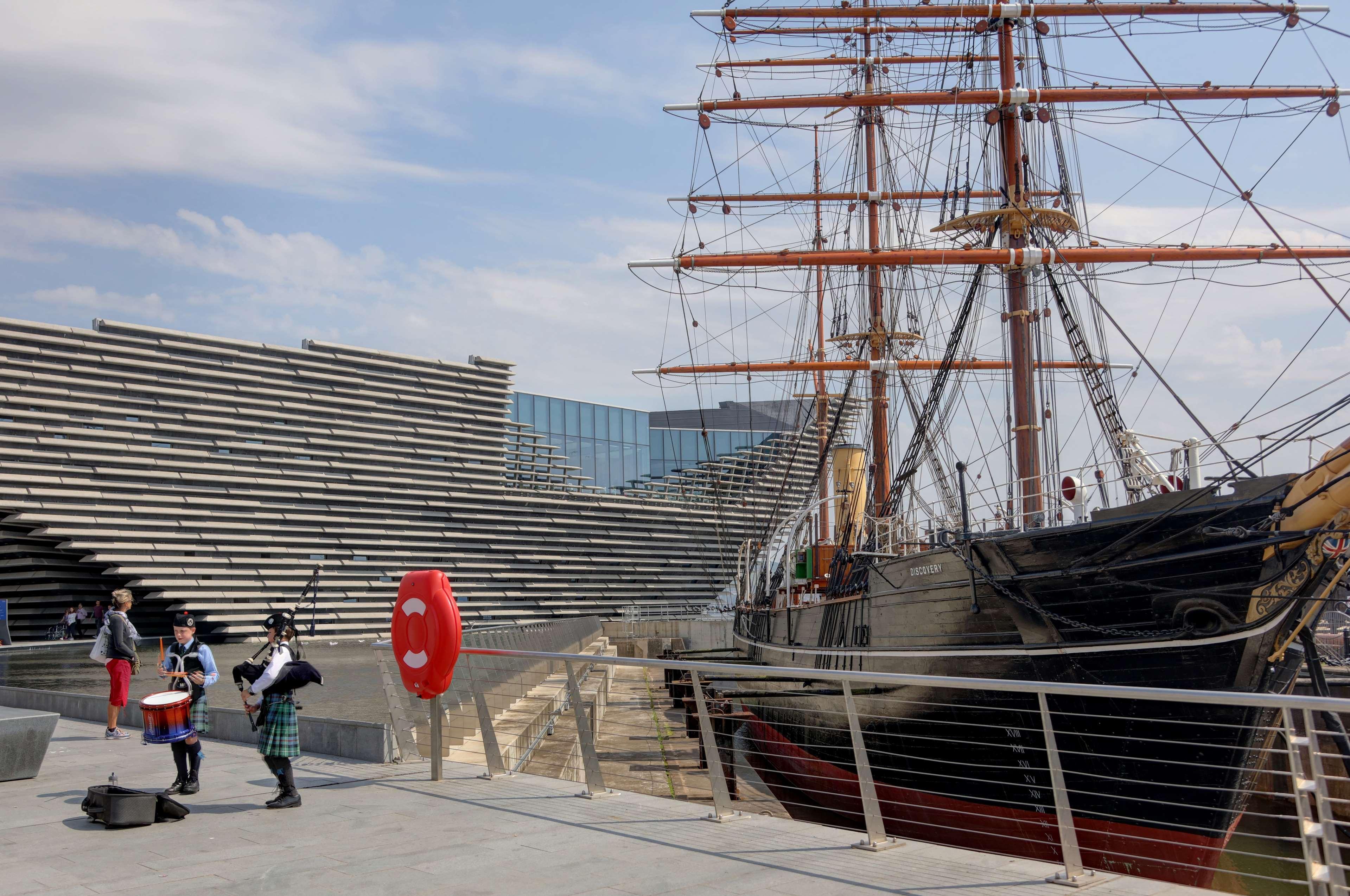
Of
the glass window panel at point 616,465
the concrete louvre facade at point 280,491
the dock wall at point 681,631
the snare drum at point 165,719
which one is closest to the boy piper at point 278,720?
the snare drum at point 165,719

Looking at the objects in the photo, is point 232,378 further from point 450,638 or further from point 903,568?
point 450,638

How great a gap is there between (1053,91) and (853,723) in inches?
636

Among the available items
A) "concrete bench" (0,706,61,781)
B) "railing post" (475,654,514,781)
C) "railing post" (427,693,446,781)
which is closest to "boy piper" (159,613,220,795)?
"concrete bench" (0,706,61,781)

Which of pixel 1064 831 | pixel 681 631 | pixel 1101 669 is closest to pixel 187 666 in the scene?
pixel 1064 831

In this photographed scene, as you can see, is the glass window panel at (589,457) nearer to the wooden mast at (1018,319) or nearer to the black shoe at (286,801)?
the wooden mast at (1018,319)

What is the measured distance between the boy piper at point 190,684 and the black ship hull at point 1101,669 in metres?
4.03

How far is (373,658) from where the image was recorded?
2944 cm

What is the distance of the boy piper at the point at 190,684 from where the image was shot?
7.65 meters

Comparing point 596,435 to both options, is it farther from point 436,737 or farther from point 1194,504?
point 436,737

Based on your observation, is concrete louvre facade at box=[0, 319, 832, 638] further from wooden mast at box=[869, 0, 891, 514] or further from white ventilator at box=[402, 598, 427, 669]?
white ventilator at box=[402, 598, 427, 669]

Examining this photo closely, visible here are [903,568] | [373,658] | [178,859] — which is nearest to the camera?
[178,859]

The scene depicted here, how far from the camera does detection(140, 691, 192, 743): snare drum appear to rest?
292 inches

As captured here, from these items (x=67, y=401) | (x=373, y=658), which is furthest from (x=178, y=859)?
(x=67, y=401)

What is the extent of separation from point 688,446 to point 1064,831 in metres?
52.0
